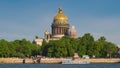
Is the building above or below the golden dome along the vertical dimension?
below

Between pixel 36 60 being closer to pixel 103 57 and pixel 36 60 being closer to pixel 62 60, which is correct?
pixel 62 60

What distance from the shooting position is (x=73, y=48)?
153875 mm

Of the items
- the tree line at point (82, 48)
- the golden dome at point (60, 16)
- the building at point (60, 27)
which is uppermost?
the golden dome at point (60, 16)

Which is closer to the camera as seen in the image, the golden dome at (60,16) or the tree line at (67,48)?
the tree line at (67,48)

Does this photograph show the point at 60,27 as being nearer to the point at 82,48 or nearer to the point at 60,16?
the point at 60,16

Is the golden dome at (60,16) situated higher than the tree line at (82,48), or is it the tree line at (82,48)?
the golden dome at (60,16)

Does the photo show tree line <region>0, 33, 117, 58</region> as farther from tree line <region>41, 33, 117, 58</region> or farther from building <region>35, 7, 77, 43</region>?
building <region>35, 7, 77, 43</region>

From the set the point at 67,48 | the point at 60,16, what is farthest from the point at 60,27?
the point at 67,48

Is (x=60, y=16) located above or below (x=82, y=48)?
above

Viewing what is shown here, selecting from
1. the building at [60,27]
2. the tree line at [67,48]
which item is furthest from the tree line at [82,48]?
the building at [60,27]

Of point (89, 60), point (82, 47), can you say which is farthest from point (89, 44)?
point (89, 60)

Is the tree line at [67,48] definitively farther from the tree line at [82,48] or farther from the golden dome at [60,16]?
the golden dome at [60,16]

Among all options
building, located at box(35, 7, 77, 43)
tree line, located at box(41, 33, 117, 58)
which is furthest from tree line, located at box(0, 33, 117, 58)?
building, located at box(35, 7, 77, 43)

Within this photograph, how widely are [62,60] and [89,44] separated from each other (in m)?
21.2
